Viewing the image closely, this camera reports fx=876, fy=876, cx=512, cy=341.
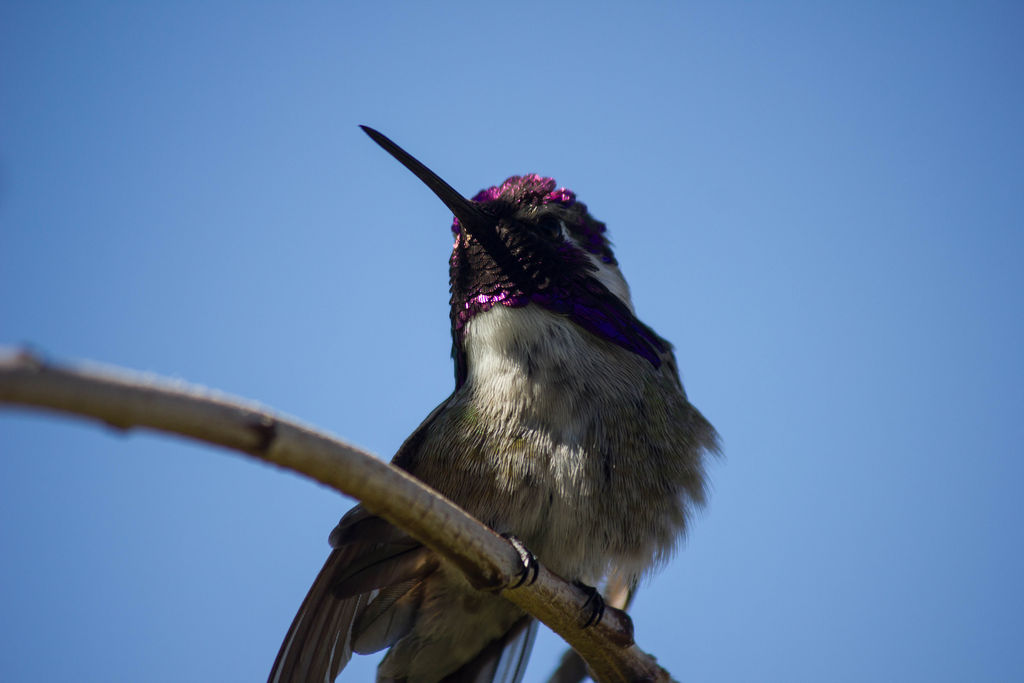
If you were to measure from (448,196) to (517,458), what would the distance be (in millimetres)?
1751

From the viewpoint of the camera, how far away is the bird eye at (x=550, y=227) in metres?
5.52

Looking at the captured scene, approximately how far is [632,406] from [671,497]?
551 millimetres

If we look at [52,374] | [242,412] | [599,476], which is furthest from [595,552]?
[52,374]

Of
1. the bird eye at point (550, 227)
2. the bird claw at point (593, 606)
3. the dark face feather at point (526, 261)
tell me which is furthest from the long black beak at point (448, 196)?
the bird claw at point (593, 606)

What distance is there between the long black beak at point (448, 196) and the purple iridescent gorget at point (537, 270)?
0.33ft

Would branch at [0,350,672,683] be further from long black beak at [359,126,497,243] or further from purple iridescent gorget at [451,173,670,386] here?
long black beak at [359,126,497,243]

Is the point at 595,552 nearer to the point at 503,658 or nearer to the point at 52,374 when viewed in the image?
the point at 503,658

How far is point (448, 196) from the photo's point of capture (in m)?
5.20

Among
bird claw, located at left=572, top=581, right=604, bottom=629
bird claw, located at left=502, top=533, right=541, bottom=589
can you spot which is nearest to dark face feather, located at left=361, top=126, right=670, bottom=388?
bird claw, located at left=572, top=581, right=604, bottom=629

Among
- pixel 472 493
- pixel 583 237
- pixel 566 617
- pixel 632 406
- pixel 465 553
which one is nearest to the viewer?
pixel 465 553

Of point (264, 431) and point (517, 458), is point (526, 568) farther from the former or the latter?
point (264, 431)

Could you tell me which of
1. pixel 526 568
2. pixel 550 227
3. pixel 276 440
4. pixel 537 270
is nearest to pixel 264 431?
pixel 276 440

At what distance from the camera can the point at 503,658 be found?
16.7 ft

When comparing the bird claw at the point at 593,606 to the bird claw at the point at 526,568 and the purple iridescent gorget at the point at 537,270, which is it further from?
the purple iridescent gorget at the point at 537,270
